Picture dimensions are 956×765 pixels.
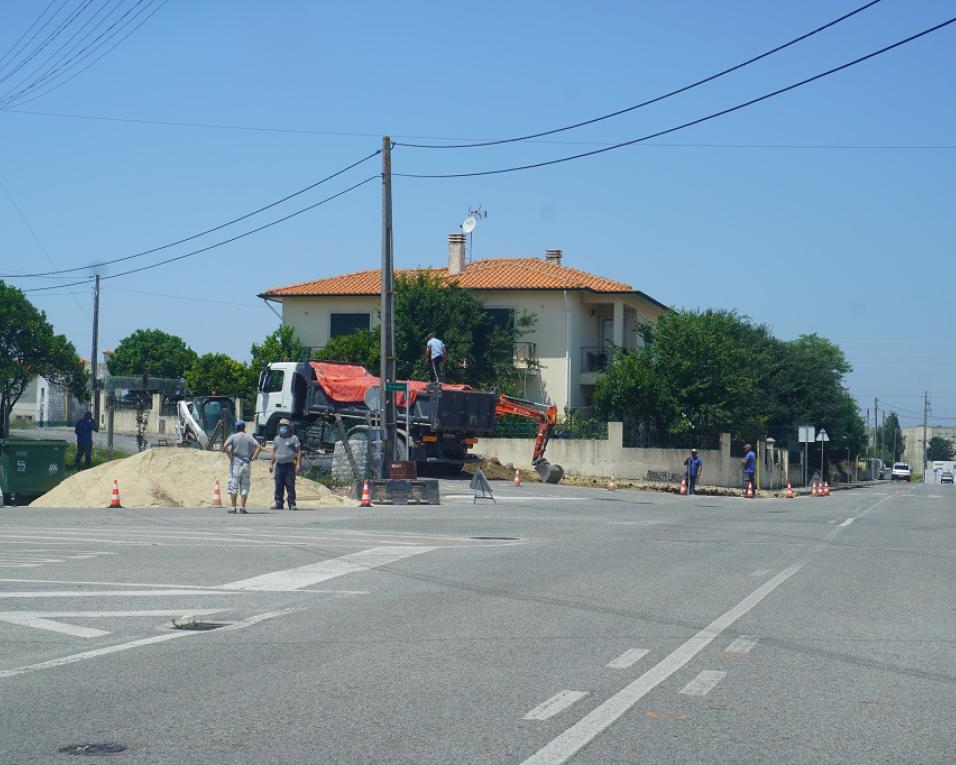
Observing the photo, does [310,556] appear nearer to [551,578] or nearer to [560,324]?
[551,578]

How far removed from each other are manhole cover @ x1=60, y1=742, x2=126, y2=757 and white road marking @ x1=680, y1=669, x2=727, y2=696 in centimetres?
342

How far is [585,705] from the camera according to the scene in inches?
280

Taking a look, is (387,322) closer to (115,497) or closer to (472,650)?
(115,497)

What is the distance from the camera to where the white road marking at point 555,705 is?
6836 millimetres

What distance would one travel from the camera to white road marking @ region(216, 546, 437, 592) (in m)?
12.7

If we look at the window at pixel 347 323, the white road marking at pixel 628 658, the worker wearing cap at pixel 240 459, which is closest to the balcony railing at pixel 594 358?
the window at pixel 347 323

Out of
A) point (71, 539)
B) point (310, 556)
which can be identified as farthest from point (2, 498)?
point (310, 556)

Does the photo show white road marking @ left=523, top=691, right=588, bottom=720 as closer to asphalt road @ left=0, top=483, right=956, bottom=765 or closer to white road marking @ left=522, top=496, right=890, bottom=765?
asphalt road @ left=0, top=483, right=956, bottom=765

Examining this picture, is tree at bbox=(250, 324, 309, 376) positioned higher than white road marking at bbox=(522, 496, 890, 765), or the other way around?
tree at bbox=(250, 324, 309, 376)

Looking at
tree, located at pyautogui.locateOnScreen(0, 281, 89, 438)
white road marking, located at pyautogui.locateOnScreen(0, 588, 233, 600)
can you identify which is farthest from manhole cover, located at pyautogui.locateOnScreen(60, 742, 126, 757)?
tree, located at pyautogui.locateOnScreen(0, 281, 89, 438)

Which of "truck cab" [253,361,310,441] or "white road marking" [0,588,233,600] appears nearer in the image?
"white road marking" [0,588,233,600]

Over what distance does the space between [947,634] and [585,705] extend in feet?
14.6

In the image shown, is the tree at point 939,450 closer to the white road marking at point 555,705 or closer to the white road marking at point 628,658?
the white road marking at point 628,658

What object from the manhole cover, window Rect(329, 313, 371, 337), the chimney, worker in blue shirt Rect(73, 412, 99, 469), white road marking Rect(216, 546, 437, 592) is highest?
the chimney
